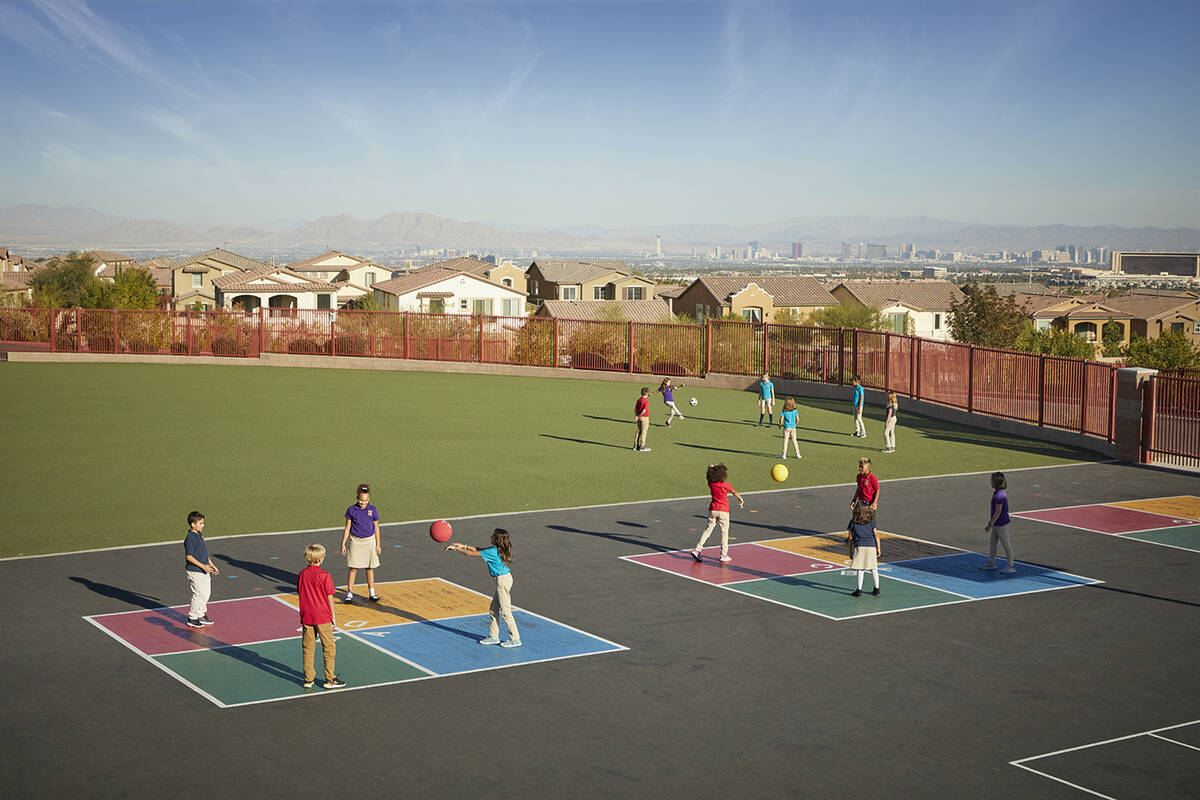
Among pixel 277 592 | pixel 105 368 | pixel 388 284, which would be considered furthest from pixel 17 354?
pixel 388 284

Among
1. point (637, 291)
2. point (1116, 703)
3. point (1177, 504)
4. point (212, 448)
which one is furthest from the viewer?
point (637, 291)

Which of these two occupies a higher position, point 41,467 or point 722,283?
point 722,283

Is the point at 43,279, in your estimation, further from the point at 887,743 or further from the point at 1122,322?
the point at 887,743

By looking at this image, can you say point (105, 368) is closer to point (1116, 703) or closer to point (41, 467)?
point (41, 467)

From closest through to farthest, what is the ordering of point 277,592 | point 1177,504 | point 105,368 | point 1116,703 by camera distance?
point 1116,703 → point 277,592 → point 1177,504 → point 105,368

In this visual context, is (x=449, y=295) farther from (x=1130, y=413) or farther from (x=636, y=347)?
(x=1130, y=413)

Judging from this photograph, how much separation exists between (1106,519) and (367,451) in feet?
53.5

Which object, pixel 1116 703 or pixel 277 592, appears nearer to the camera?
pixel 1116 703

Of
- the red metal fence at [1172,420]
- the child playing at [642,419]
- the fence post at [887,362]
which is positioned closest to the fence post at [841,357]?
the fence post at [887,362]

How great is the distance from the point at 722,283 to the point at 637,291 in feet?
61.0

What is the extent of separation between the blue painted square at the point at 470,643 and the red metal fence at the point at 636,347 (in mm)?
20165

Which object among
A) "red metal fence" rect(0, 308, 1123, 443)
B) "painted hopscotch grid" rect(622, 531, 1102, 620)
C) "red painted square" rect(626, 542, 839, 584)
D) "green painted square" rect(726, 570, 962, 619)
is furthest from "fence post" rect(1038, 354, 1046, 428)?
"green painted square" rect(726, 570, 962, 619)

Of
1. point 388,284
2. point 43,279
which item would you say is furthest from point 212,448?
point 43,279

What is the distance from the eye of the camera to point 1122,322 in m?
117
